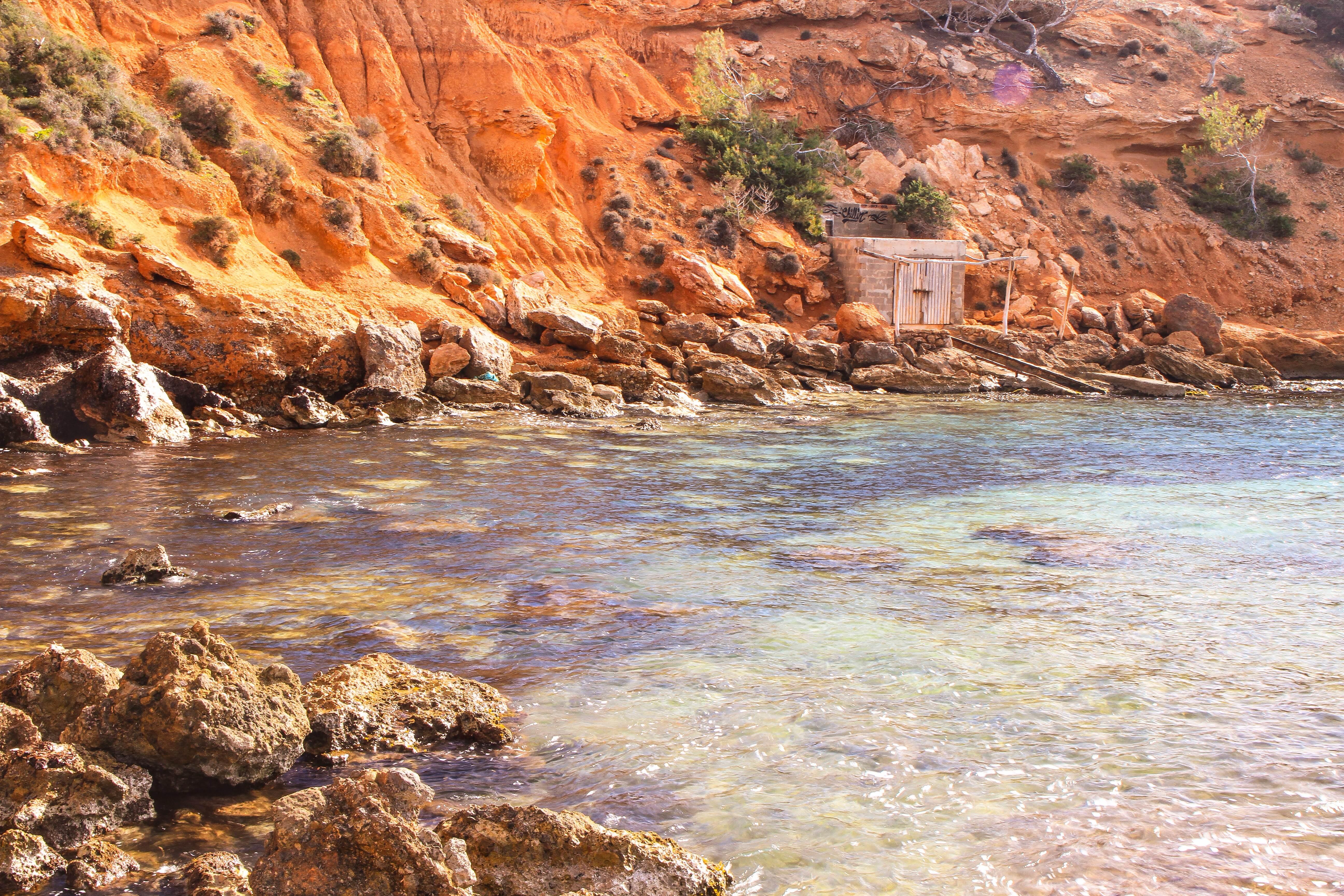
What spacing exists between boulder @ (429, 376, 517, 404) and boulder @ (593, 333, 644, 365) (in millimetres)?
3560

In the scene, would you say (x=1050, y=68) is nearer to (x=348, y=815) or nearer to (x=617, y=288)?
(x=617, y=288)

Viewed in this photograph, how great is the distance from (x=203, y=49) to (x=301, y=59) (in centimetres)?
349

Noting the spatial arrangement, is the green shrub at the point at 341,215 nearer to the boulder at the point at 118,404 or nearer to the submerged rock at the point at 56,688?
the boulder at the point at 118,404

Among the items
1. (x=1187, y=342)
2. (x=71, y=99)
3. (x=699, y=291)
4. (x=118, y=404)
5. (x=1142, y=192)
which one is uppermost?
(x=1142, y=192)

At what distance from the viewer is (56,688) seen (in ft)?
14.8

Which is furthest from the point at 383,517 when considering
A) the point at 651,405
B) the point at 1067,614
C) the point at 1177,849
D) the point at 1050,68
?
the point at 1050,68

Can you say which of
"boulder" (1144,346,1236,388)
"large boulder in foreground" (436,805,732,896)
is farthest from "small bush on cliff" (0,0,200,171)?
"boulder" (1144,346,1236,388)

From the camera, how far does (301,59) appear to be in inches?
1105

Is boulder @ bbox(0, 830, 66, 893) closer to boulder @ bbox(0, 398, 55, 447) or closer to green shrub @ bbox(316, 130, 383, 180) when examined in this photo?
boulder @ bbox(0, 398, 55, 447)

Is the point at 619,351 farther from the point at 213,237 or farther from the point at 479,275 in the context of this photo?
the point at 213,237

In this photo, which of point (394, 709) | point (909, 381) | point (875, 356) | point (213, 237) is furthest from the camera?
point (875, 356)

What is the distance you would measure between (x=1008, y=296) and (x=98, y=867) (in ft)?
102

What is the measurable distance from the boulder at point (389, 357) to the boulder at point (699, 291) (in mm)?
10987

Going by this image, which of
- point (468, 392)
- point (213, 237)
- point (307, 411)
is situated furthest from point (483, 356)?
point (213, 237)
